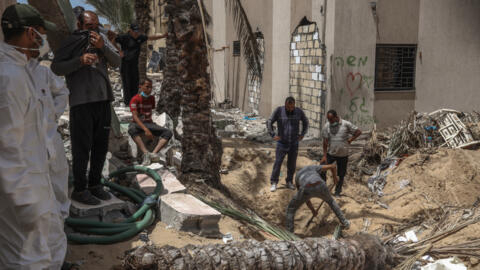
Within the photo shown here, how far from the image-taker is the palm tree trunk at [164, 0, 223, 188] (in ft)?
19.6

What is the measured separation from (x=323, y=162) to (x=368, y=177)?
221cm

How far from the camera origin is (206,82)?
630 cm

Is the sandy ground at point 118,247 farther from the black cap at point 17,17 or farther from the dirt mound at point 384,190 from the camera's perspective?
the dirt mound at point 384,190

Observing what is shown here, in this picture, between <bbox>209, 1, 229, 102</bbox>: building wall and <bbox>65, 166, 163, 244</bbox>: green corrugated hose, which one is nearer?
<bbox>65, 166, 163, 244</bbox>: green corrugated hose

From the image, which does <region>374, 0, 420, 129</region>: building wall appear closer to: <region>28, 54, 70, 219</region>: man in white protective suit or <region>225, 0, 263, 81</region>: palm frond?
<region>225, 0, 263, 81</region>: palm frond

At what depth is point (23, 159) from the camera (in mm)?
2496

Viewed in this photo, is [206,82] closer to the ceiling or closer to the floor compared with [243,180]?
closer to the ceiling

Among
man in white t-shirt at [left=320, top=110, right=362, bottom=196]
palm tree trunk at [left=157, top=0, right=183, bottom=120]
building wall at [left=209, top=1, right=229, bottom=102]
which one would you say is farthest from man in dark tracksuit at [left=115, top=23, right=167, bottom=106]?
building wall at [left=209, top=1, right=229, bottom=102]

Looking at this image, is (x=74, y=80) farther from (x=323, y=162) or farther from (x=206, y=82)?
(x=323, y=162)

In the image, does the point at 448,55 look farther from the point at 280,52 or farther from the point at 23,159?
the point at 23,159

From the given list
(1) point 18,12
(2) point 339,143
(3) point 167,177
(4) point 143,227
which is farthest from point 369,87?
(1) point 18,12

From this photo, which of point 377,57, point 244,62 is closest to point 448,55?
point 377,57

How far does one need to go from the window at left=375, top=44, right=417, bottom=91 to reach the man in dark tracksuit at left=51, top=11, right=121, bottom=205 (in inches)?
338

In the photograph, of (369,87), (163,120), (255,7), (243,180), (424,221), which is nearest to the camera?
(424,221)
